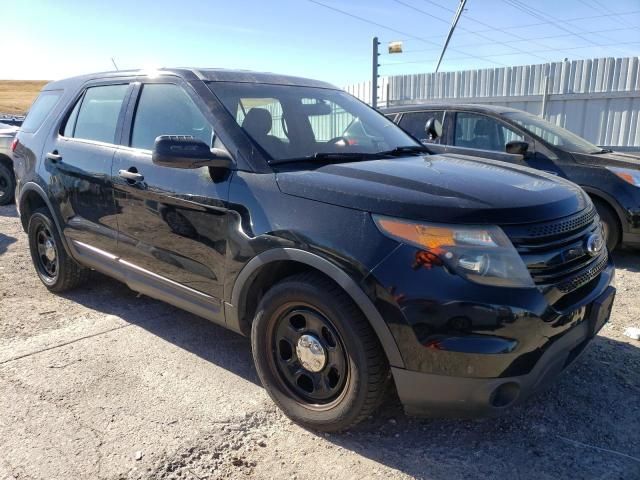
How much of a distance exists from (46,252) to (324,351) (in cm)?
331

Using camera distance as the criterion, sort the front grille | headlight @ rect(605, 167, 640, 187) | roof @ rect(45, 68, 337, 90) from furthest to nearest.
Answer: headlight @ rect(605, 167, 640, 187) → roof @ rect(45, 68, 337, 90) → the front grille

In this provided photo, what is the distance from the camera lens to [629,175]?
524 cm

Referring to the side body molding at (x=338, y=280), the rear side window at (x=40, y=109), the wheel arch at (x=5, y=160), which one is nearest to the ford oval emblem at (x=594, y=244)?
the side body molding at (x=338, y=280)

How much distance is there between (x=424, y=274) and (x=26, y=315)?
3.46m

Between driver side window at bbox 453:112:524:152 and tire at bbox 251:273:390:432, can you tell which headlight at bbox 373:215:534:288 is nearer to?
tire at bbox 251:273:390:432

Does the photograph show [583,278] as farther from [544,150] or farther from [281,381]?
[544,150]

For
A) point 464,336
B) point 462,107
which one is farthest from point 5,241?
point 464,336

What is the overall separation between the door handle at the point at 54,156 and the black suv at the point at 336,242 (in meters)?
0.26

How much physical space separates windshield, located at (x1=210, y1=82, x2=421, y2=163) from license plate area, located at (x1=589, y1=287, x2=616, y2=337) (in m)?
1.45

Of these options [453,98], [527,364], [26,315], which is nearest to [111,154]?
[26,315]

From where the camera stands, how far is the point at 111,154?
3.57 metres

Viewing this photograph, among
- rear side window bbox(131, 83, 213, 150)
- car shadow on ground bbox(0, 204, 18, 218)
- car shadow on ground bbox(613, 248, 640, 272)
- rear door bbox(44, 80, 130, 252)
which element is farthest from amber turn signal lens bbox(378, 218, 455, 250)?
car shadow on ground bbox(0, 204, 18, 218)

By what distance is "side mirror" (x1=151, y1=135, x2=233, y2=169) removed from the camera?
8.70 feet

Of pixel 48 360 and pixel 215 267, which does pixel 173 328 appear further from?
pixel 215 267
